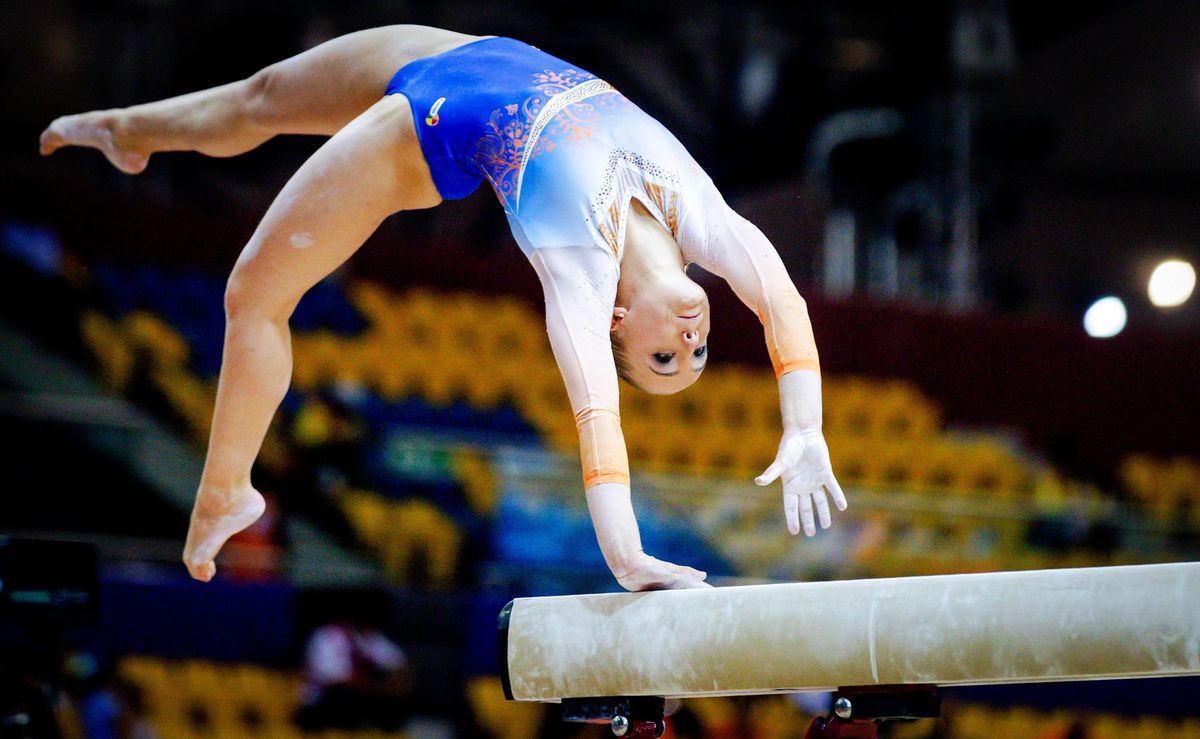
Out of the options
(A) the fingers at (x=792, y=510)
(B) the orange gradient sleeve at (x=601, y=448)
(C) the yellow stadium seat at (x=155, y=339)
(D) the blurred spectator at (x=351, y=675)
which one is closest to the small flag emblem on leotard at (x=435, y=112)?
(B) the orange gradient sleeve at (x=601, y=448)

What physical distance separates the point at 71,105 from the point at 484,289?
15.7ft

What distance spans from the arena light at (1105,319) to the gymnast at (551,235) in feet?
24.9

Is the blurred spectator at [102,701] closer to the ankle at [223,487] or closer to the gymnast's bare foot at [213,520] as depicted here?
the gymnast's bare foot at [213,520]

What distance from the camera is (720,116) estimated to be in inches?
448

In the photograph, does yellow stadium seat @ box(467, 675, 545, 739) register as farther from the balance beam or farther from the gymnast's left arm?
the gymnast's left arm

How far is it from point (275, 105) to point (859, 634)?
2135 mm

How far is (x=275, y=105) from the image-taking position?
374cm

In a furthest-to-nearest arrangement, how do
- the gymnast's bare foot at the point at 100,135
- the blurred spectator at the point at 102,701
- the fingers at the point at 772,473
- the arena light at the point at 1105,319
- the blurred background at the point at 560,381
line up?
the arena light at the point at 1105,319, the blurred background at the point at 560,381, the blurred spectator at the point at 102,701, the gymnast's bare foot at the point at 100,135, the fingers at the point at 772,473

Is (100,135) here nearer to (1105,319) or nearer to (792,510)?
(792,510)

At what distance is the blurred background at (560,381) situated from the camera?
6.84m

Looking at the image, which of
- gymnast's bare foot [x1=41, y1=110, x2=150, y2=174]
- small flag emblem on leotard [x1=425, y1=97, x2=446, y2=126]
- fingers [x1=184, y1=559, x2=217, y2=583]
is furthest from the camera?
gymnast's bare foot [x1=41, y1=110, x2=150, y2=174]

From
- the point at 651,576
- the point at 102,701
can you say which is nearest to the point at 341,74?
the point at 651,576

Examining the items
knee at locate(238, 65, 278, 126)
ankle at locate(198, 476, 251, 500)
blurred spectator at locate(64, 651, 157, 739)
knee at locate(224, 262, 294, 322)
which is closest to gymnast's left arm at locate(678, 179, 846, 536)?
knee at locate(224, 262, 294, 322)

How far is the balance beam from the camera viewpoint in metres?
2.52
